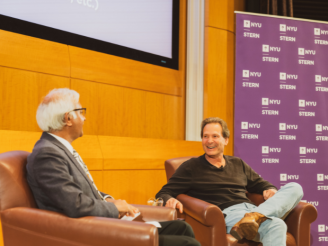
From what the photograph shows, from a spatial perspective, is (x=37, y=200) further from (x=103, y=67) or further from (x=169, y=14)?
(x=169, y=14)

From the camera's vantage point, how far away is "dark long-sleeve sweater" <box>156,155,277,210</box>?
2520 mm

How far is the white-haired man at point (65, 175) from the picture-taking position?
1.52m

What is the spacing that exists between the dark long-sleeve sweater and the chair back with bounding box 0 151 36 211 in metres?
1.03

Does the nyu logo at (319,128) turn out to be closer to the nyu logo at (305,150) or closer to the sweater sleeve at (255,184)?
the nyu logo at (305,150)

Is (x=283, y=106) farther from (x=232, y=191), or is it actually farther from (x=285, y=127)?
(x=232, y=191)

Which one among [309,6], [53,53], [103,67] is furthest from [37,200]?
[309,6]

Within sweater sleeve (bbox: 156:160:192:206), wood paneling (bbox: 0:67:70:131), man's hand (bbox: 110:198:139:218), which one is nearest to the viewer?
man's hand (bbox: 110:198:139:218)

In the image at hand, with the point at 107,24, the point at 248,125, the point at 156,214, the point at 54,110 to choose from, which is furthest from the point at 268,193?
the point at 107,24

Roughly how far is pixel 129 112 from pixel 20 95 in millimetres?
1248

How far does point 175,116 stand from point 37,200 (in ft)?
9.31

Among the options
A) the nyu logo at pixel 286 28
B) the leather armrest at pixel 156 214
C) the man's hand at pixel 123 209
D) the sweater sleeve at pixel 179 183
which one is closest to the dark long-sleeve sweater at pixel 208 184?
the sweater sleeve at pixel 179 183

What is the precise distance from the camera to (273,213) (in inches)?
86.1

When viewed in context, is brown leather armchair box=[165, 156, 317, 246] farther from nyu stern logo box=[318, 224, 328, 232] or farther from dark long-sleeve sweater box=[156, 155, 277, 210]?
nyu stern logo box=[318, 224, 328, 232]

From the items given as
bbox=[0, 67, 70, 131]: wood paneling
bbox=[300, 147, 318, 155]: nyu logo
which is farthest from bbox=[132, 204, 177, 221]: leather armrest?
bbox=[300, 147, 318, 155]: nyu logo
